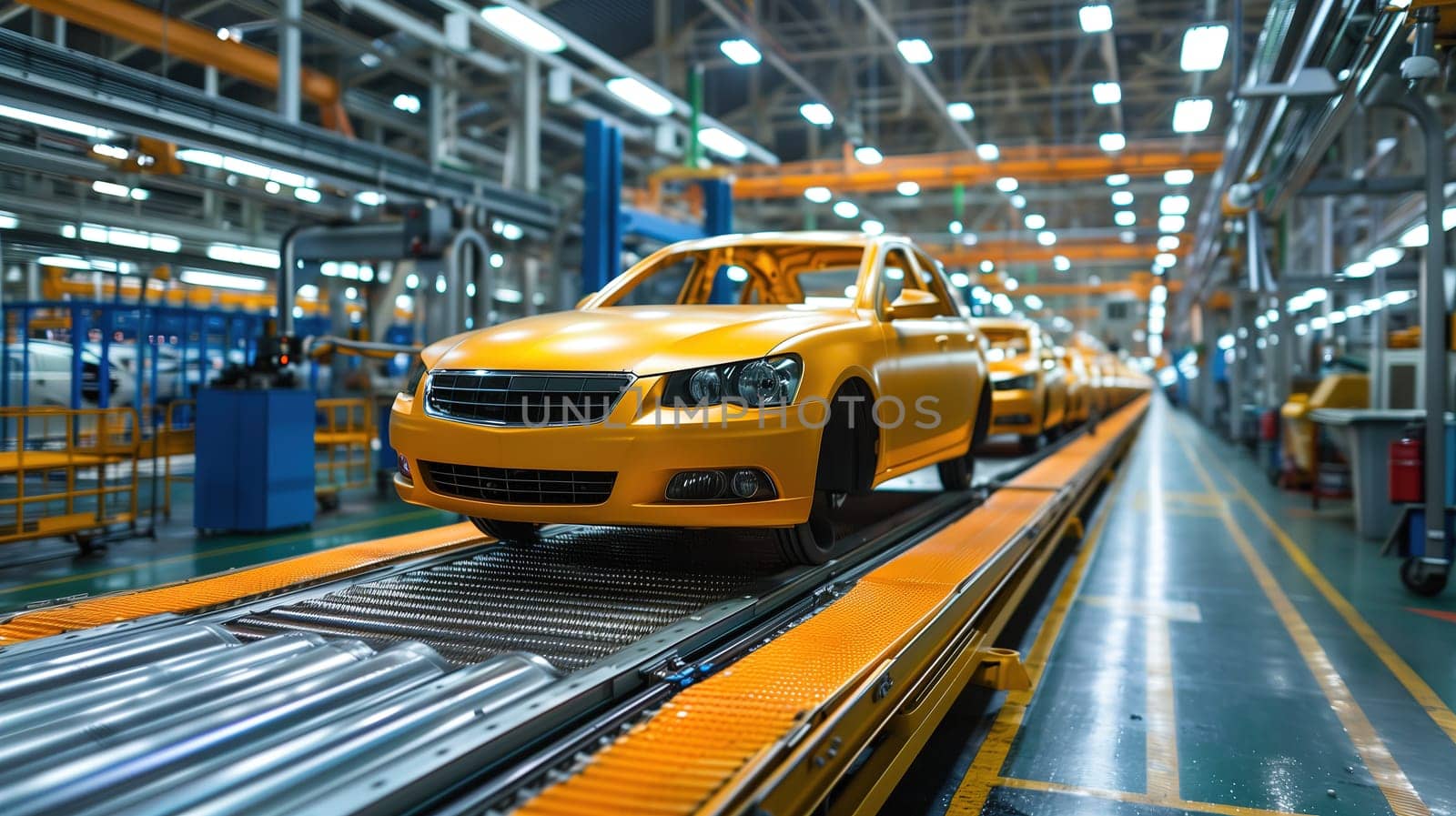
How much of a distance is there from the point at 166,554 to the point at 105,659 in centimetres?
407

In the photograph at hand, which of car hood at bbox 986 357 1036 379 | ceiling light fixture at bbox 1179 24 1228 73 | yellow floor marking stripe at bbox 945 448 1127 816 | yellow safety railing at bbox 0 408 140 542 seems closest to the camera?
yellow floor marking stripe at bbox 945 448 1127 816

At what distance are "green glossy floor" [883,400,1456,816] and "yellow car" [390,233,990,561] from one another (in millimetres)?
944

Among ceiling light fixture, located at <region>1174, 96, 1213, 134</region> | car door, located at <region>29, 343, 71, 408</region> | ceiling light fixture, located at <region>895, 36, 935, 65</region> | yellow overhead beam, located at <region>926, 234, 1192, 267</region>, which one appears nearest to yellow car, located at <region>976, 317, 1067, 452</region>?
ceiling light fixture, located at <region>1174, 96, 1213, 134</region>

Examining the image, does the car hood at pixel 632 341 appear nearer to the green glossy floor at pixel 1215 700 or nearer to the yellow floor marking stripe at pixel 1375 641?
the green glossy floor at pixel 1215 700

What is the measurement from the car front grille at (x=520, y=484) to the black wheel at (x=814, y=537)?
0.72 m

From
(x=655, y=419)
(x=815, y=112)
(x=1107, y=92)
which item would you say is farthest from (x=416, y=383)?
(x=1107, y=92)

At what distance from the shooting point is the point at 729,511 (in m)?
2.93

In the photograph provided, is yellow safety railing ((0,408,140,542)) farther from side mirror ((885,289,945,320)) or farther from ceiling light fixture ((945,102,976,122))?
ceiling light fixture ((945,102,976,122))

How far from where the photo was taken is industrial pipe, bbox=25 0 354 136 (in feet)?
18.2

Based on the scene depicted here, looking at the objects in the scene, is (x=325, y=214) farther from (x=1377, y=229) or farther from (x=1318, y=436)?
(x=1377, y=229)

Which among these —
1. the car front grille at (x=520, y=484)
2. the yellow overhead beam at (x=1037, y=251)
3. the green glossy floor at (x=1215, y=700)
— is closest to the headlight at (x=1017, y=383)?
the green glossy floor at (x=1215, y=700)

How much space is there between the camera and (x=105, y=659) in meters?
2.22

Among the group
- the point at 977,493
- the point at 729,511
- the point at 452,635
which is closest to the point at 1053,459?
the point at 977,493

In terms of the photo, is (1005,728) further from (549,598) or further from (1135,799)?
(549,598)
